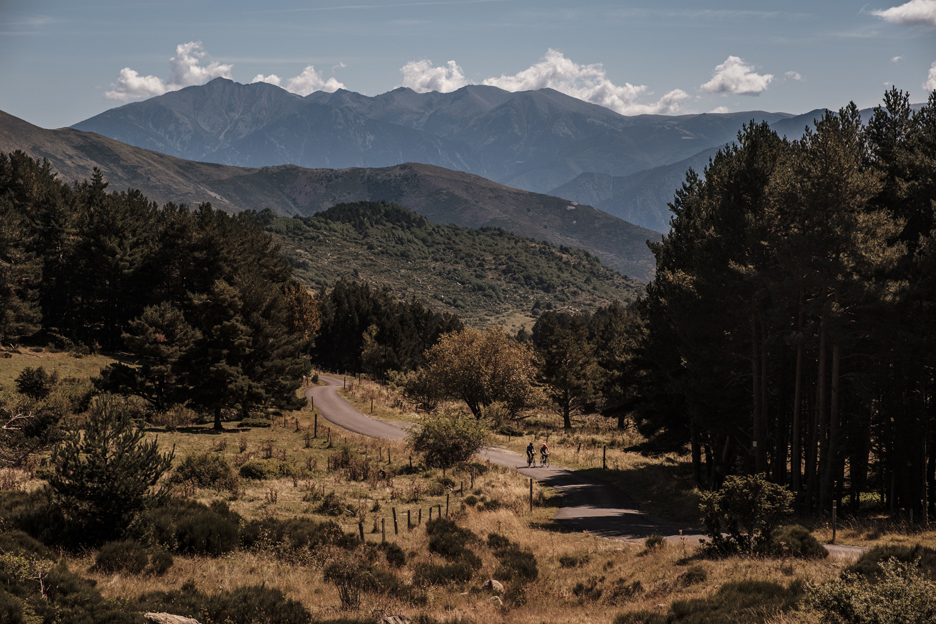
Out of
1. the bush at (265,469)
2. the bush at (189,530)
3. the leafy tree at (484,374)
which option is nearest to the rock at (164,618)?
the bush at (189,530)

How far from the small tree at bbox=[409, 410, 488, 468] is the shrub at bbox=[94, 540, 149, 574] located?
2100cm

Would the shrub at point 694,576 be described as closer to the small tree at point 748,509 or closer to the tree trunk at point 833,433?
the small tree at point 748,509

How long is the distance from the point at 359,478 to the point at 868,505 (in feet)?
78.8

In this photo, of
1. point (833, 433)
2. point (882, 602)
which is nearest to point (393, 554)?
point (882, 602)

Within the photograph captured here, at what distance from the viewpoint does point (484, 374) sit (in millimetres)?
→ 58719

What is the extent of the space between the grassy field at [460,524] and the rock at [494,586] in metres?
0.29

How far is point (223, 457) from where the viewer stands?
95.8 ft

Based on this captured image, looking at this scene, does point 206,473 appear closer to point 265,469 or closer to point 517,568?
point 265,469

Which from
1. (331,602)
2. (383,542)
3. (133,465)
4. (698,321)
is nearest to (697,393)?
(698,321)

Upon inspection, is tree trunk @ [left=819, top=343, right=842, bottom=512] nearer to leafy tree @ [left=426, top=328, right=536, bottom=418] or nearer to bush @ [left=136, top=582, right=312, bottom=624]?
bush @ [left=136, top=582, right=312, bottom=624]

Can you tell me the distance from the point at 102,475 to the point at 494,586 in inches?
434

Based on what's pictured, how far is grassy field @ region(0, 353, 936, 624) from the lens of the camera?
52.0ft

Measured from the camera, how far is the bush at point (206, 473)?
25.0 meters

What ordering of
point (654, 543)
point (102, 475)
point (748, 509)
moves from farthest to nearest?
point (654, 543) < point (748, 509) < point (102, 475)
